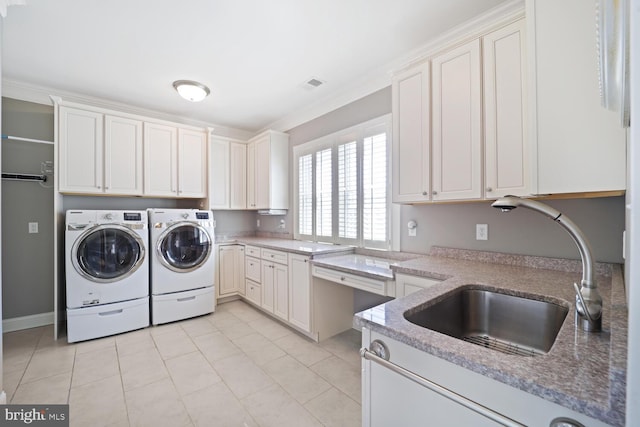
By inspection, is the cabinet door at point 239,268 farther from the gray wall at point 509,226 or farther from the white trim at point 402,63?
the gray wall at point 509,226

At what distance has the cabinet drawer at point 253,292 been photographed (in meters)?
3.51

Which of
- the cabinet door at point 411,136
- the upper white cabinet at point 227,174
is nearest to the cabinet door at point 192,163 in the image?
the upper white cabinet at point 227,174

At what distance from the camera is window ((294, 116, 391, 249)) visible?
110 inches

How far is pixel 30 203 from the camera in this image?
121 inches

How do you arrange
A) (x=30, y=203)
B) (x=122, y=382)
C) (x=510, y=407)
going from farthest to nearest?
(x=30, y=203)
(x=122, y=382)
(x=510, y=407)

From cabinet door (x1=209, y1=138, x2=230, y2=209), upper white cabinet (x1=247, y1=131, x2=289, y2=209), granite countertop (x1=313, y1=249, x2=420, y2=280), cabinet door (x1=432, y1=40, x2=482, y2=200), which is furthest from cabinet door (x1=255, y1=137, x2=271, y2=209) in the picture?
cabinet door (x1=432, y1=40, x2=482, y2=200)

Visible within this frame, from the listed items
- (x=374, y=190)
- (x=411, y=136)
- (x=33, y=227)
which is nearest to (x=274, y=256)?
(x=374, y=190)

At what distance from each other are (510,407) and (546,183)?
123 cm

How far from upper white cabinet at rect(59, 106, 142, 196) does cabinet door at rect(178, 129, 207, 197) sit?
0.45 m

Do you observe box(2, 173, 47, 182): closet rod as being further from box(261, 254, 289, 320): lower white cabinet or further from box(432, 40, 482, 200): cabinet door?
box(432, 40, 482, 200): cabinet door

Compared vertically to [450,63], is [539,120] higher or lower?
lower

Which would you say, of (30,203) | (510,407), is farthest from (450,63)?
(30,203)

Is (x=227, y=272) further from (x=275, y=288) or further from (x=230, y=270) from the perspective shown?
(x=275, y=288)

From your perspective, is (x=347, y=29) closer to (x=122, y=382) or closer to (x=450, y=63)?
(x=450, y=63)
